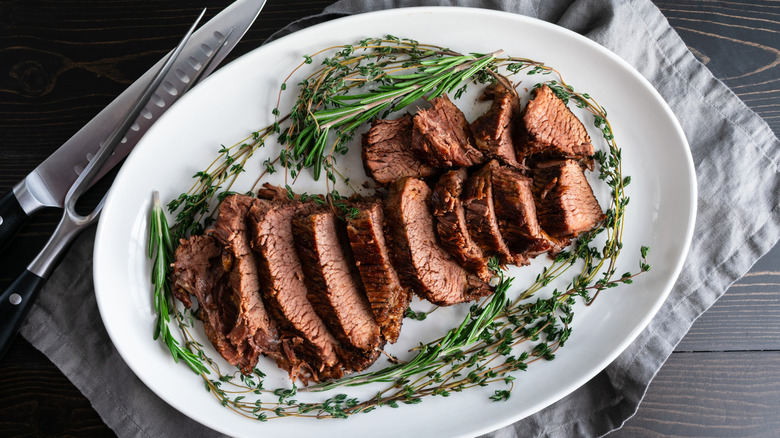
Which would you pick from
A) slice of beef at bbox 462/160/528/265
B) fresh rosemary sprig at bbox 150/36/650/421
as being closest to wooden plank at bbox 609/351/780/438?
fresh rosemary sprig at bbox 150/36/650/421

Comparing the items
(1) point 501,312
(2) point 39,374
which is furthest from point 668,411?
(2) point 39,374

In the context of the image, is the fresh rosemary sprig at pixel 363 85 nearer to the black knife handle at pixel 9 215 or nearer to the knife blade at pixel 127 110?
the knife blade at pixel 127 110

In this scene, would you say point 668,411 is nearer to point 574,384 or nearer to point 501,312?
point 574,384

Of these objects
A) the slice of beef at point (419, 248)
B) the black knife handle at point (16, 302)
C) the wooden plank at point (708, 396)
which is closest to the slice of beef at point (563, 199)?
the slice of beef at point (419, 248)

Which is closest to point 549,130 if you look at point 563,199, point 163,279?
point 563,199

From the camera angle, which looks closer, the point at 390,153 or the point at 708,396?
the point at 390,153

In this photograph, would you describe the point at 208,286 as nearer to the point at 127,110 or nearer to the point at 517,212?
the point at 127,110
